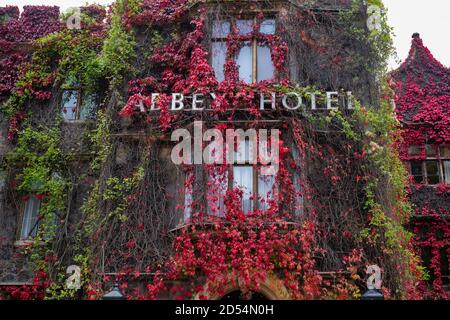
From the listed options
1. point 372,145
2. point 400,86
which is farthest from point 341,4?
point 372,145

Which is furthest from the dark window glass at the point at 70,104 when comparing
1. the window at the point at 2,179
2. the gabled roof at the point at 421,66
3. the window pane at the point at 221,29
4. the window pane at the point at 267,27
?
the gabled roof at the point at 421,66

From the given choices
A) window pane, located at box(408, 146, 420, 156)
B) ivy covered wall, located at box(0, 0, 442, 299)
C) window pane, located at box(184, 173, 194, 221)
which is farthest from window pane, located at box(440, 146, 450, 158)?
window pane, located at box(184, 173, 194, 221)

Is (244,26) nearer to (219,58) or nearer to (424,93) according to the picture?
(219,58)

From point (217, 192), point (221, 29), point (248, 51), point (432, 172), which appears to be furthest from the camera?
point (432, 172)

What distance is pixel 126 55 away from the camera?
13.7m

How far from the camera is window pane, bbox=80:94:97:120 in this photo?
46.0 ft

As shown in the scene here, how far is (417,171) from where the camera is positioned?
50.4ft

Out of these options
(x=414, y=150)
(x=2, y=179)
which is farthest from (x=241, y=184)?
(x=414, y=150)

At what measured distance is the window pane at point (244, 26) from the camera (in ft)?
43.7

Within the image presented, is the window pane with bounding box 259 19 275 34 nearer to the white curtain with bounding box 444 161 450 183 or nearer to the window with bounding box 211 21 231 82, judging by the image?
the window with bounding box 211 21 231 82

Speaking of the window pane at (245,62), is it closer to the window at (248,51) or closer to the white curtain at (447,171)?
the window at (248,51)

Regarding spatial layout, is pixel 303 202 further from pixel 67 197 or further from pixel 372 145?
pixel 67 197

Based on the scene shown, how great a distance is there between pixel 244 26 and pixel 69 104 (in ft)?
16.1

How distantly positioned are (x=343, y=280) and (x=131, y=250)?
14.6ft
